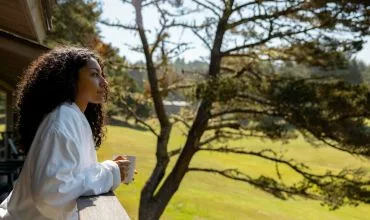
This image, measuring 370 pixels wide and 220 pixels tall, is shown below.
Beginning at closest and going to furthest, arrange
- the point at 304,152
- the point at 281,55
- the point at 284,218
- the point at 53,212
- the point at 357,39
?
the point at 53,212 → the point at 357,39 → the point at 281,55 → the point at 284,218 → the point at 304,152

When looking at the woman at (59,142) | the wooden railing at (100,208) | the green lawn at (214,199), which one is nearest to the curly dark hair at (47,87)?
the woman at (59,142)

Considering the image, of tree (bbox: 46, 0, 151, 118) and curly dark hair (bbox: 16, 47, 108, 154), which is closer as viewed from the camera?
curly dark hair (bbox: 16, 47, 108, 154)

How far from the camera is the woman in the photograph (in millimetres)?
1389

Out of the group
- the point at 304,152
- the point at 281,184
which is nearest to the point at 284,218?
the point at 281,184

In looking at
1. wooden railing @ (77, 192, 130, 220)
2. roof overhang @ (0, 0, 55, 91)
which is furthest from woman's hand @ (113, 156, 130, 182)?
roof overhang @ (0, 0, 55, 91)

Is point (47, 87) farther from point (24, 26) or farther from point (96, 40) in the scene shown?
point (96, 40)

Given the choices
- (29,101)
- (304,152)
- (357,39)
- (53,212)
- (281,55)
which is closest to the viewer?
(53,212)

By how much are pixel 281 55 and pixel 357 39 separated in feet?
7.33

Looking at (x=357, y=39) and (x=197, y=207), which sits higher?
(x=357, y=39)

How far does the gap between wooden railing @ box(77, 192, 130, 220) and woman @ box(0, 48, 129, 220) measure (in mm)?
29

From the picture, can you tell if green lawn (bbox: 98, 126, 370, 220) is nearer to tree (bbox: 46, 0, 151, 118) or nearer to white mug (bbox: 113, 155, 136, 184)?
tree (bbox: 46, 0, 151, 118)

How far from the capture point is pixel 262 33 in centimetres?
1023

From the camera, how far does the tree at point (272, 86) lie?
8.80 meters

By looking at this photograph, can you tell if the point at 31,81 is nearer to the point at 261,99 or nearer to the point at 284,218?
the point at 261,99
